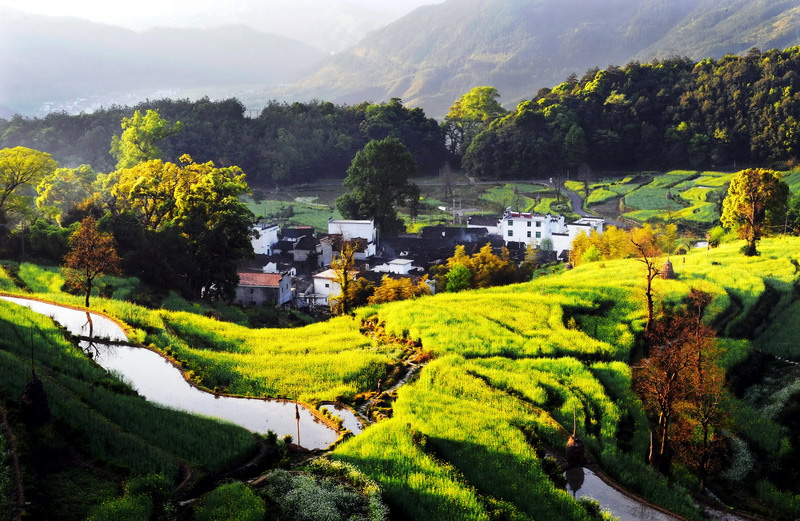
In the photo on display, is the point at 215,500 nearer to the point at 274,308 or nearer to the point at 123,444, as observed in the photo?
the point at 123,444

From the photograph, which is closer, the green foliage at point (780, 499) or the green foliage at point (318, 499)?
the green foliage at point (318, 499)

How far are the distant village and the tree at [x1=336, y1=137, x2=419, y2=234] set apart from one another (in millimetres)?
2237

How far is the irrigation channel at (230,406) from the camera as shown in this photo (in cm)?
1456

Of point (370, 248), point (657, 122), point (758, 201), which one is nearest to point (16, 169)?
point (370, 248)

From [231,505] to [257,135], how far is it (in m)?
87.2

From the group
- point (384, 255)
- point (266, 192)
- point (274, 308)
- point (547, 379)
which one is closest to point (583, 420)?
point (547, 379)

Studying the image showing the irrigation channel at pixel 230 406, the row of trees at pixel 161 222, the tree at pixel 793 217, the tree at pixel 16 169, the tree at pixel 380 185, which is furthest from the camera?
the tree at pixel 380 185

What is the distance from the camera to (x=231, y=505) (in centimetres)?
1104

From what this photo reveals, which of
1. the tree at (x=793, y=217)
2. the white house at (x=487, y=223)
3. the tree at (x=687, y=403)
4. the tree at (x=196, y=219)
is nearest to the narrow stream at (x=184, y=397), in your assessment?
the tree at (x=687, y=403)

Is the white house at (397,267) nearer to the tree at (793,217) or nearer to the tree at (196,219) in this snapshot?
the tree at (196,219)

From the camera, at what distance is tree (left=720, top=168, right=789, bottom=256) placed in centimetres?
4325

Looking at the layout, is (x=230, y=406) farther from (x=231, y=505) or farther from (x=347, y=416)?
(x=231, y=505)

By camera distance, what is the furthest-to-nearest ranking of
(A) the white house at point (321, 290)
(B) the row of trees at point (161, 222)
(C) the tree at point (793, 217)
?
(C) the tree at point (793, 217) → (A) the white house at point (321, 290) → (B) the row of trees at point (161, 222)

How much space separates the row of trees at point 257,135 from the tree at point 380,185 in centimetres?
2475
